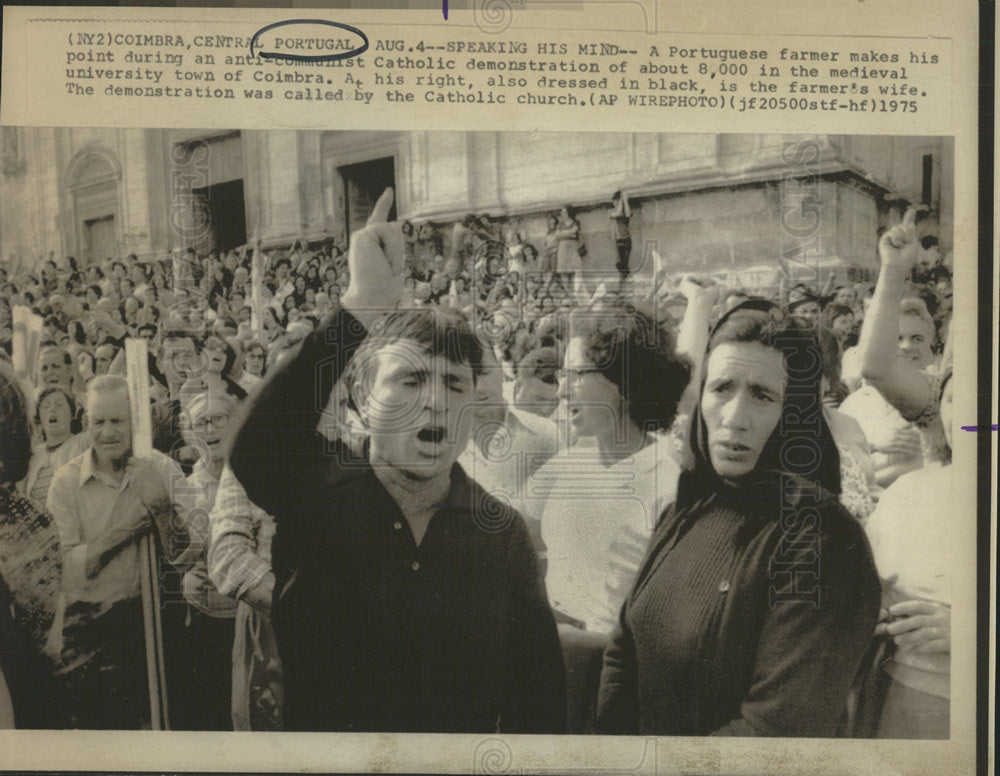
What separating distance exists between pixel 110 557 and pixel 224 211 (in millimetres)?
1334

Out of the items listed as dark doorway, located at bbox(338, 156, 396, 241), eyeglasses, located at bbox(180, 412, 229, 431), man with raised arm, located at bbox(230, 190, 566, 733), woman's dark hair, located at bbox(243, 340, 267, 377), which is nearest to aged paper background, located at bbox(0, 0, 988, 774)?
dark doorway, located at bbox(338, 156, 396, 241)

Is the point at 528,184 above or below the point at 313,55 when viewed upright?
below

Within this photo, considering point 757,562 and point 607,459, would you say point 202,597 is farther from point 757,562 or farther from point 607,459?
point 757,562

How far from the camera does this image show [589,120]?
10.4 feet

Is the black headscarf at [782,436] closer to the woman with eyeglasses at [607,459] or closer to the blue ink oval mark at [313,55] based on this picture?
the woman with eyeglasses at [607,459]

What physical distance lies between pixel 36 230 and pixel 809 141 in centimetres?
284

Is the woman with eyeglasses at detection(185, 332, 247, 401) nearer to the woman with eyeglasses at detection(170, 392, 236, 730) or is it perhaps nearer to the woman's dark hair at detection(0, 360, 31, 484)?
the woman with eyeglasses at detection(170, 392, 236, 730)

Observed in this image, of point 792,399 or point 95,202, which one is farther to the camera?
point 95,202

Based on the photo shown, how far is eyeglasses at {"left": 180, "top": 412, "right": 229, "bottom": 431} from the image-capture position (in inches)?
127

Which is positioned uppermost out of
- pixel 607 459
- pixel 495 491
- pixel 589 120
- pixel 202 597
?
pixel 589 120

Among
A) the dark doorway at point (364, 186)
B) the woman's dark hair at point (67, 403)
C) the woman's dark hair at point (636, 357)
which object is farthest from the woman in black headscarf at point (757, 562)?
the woman's dark hair at point (67, 403)

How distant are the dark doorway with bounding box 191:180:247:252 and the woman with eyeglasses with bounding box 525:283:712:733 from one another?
4.15 feet

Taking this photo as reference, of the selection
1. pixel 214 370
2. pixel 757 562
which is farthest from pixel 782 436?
pixel 214 370

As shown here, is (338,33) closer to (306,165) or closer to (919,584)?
(306,165)
